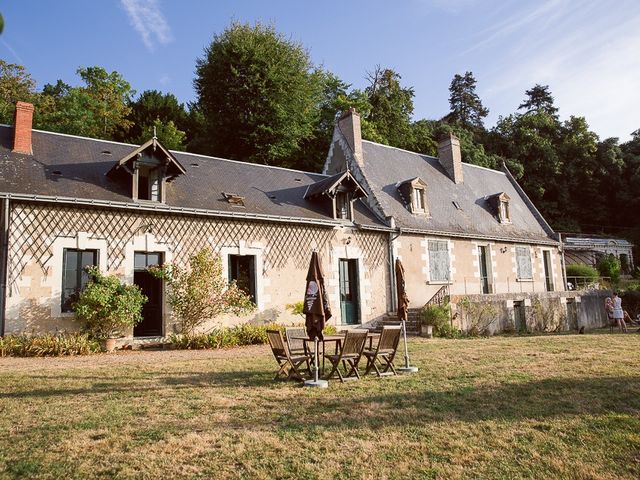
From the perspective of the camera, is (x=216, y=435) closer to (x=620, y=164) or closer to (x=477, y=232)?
(x=477, y=232)

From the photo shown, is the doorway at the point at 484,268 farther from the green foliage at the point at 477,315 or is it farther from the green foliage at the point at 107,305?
the green foliage at the point at 107,305

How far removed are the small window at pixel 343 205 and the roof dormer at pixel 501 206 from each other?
27.3ft

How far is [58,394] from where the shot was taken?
629cm

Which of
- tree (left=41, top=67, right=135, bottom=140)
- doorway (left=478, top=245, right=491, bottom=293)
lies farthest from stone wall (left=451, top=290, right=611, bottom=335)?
tree (left=41, top=67, right=135, bottom=140)

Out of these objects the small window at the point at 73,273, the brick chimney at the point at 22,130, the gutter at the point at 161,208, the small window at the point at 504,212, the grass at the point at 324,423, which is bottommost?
the grass at the point at 324,423

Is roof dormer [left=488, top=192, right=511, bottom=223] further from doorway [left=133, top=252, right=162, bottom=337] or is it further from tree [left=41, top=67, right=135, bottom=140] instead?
tree [left=41, top=67, right=135, bottom=140]

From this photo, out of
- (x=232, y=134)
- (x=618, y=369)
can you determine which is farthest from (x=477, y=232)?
(x=232, y=134)

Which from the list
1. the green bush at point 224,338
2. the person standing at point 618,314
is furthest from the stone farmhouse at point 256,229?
the person standing at point 618,314

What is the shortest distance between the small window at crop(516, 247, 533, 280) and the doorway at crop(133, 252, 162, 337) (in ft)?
46.7

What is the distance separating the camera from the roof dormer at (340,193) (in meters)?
15.3

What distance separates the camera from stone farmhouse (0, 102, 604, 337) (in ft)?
36.2

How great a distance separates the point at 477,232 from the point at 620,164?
25485mm

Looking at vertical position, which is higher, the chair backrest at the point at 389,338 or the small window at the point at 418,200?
the small window at the point at 418,200

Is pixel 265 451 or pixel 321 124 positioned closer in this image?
pixel 265 451
